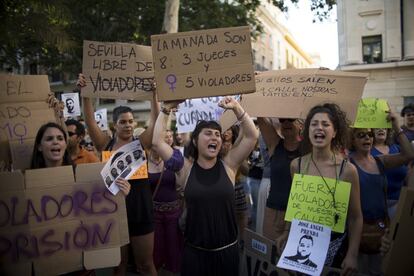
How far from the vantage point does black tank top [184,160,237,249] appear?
10.3 ft

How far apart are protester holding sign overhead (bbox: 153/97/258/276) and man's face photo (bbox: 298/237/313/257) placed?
0.61 meters

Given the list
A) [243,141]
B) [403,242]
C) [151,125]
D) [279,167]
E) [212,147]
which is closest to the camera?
[403,242]

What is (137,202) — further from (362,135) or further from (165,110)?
(362,135)

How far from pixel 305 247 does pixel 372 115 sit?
184 centimetres

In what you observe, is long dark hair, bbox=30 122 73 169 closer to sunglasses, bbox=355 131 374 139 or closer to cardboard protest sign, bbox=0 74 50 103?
cardboard protest sign, bbox=0 74 50 103

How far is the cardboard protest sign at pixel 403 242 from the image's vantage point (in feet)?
7.78

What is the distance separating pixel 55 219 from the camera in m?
2.87

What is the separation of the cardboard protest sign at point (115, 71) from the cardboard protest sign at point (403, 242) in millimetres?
2420

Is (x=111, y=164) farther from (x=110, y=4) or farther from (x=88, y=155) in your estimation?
(x=110, y=4)

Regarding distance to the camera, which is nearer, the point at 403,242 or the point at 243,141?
the point at 403,242

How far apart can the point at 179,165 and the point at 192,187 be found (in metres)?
0.24

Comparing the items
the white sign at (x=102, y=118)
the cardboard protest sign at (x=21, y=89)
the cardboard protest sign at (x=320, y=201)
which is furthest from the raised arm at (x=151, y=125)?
the white sign at (x=102, y=118)

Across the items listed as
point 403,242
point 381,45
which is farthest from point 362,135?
point 381,45

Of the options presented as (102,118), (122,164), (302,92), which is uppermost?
(302,92)
